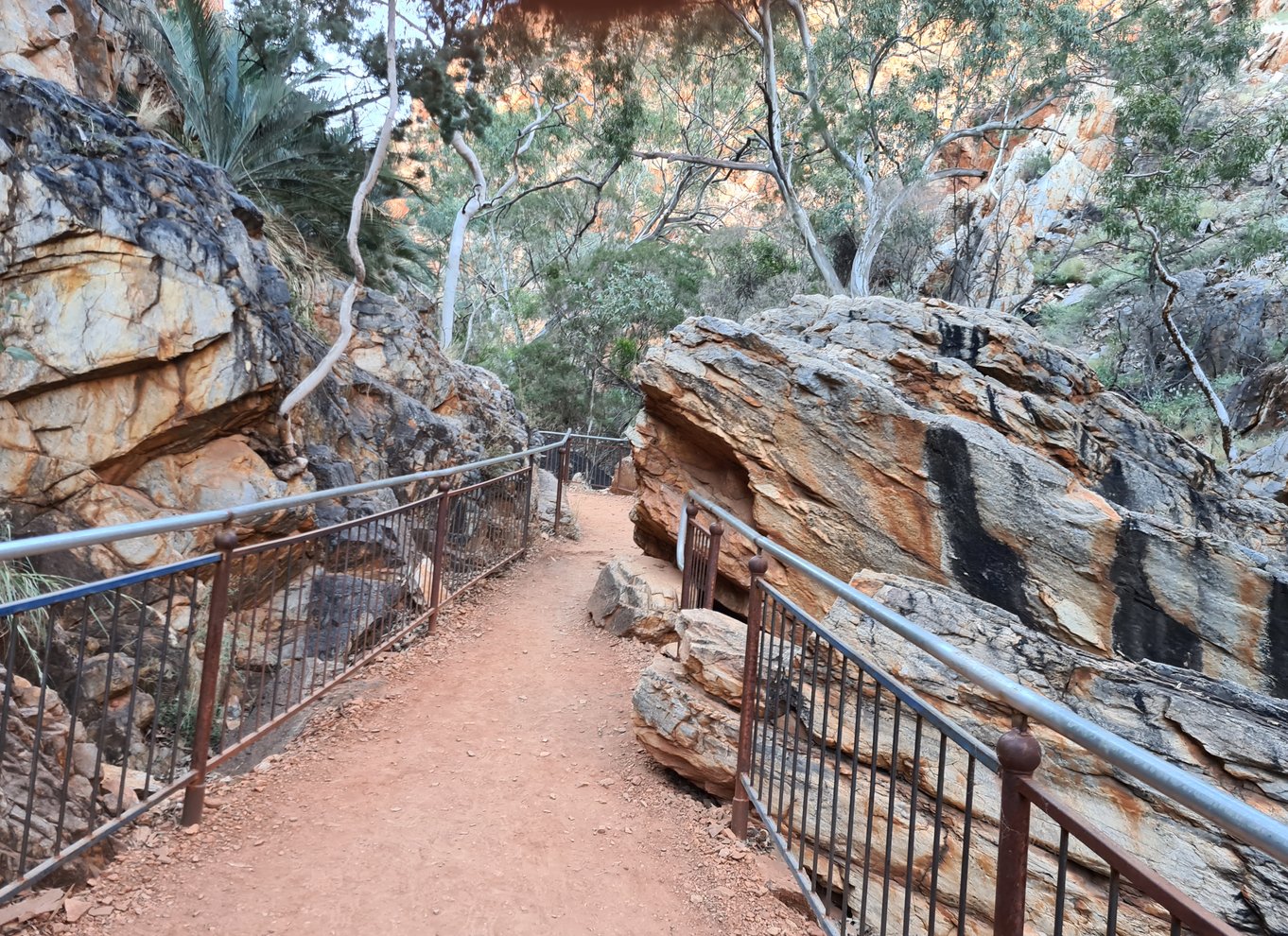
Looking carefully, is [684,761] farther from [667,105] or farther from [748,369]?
[667,105]

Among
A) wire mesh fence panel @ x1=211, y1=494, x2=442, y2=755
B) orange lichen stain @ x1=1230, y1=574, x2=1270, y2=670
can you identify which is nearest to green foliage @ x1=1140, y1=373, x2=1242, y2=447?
orange lichen stain @ x1=1230, y1=574, x2=1270, y2=670

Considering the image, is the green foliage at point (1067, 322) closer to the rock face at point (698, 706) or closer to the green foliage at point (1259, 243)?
the green foliage at point (1259, 243)

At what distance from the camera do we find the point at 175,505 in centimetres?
618

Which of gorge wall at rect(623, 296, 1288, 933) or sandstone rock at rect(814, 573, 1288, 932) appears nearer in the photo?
sandstone rock at rect(814, 573, 1288, 932)

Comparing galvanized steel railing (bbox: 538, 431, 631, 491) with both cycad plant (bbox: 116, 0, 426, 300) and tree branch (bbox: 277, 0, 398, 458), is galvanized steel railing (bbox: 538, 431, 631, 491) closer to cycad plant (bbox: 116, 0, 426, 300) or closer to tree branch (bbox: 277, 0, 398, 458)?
cycad plant (bbox: 116, 0, 426, 300)

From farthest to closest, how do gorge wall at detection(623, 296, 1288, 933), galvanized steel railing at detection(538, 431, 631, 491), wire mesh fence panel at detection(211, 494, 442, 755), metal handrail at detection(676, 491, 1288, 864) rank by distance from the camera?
1. galvanized steel railing at detection(538, 431, 631, 491)
2. wire mesh fence panel at detection(211, 494, 442, 755)
3. gorge wall at detection(623, 296, 1288, 933)
4. metal handrail at detection(676, 491, 1288, 864)

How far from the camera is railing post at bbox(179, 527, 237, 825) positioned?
3020 millimetres

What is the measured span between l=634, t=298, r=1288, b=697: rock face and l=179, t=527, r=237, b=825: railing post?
12.9 ft

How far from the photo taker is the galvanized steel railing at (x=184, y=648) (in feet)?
8.11

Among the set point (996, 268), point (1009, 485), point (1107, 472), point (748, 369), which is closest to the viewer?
point (1009, 485)

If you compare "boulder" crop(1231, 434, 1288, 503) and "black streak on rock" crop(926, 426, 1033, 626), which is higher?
"boulder" crop(1231, 434, 1288, 503)

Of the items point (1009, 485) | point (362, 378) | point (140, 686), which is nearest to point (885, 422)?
point (1009, 485)

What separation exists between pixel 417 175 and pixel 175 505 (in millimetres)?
12576

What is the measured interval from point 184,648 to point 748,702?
2441mm
